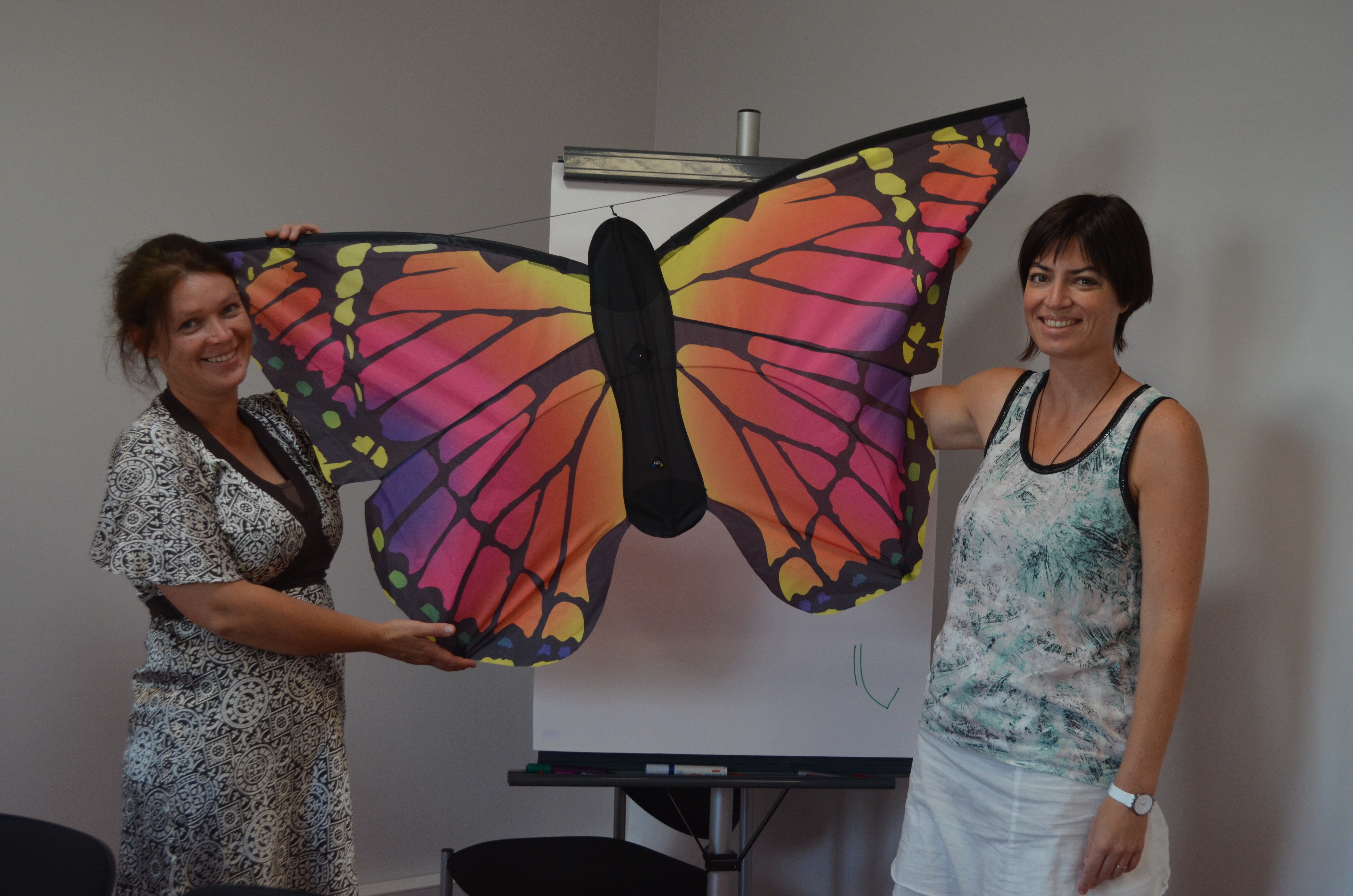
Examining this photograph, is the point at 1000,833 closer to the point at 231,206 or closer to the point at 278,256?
the point at 278,256

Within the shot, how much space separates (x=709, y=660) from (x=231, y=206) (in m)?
1.53

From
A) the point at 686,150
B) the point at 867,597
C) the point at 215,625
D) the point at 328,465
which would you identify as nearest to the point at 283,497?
the point at 328,465

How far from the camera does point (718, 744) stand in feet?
5.98

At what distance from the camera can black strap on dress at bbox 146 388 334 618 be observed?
143 cm

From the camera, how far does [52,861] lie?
1299 mm

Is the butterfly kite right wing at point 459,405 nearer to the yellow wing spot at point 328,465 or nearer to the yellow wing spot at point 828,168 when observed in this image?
the yellow wing spot at point 328,465

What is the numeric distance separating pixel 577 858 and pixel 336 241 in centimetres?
127

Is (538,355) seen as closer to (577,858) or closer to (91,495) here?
(577,858)

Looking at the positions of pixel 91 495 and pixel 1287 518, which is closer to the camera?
pixel 1287 518

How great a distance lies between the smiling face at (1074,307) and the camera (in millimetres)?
1312

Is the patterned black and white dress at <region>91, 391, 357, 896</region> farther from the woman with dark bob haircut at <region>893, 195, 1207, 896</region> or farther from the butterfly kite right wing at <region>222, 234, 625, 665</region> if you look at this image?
the woman with dark bob haircut at <region>893, 195, 1207, 896</region>

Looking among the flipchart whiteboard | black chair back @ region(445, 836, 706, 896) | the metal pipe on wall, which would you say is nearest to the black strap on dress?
the flipchart whiteboard

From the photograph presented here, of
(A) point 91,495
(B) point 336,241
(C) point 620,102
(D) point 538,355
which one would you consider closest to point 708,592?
(D) point 538,355

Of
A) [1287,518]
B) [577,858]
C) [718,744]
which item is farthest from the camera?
[577,858]
